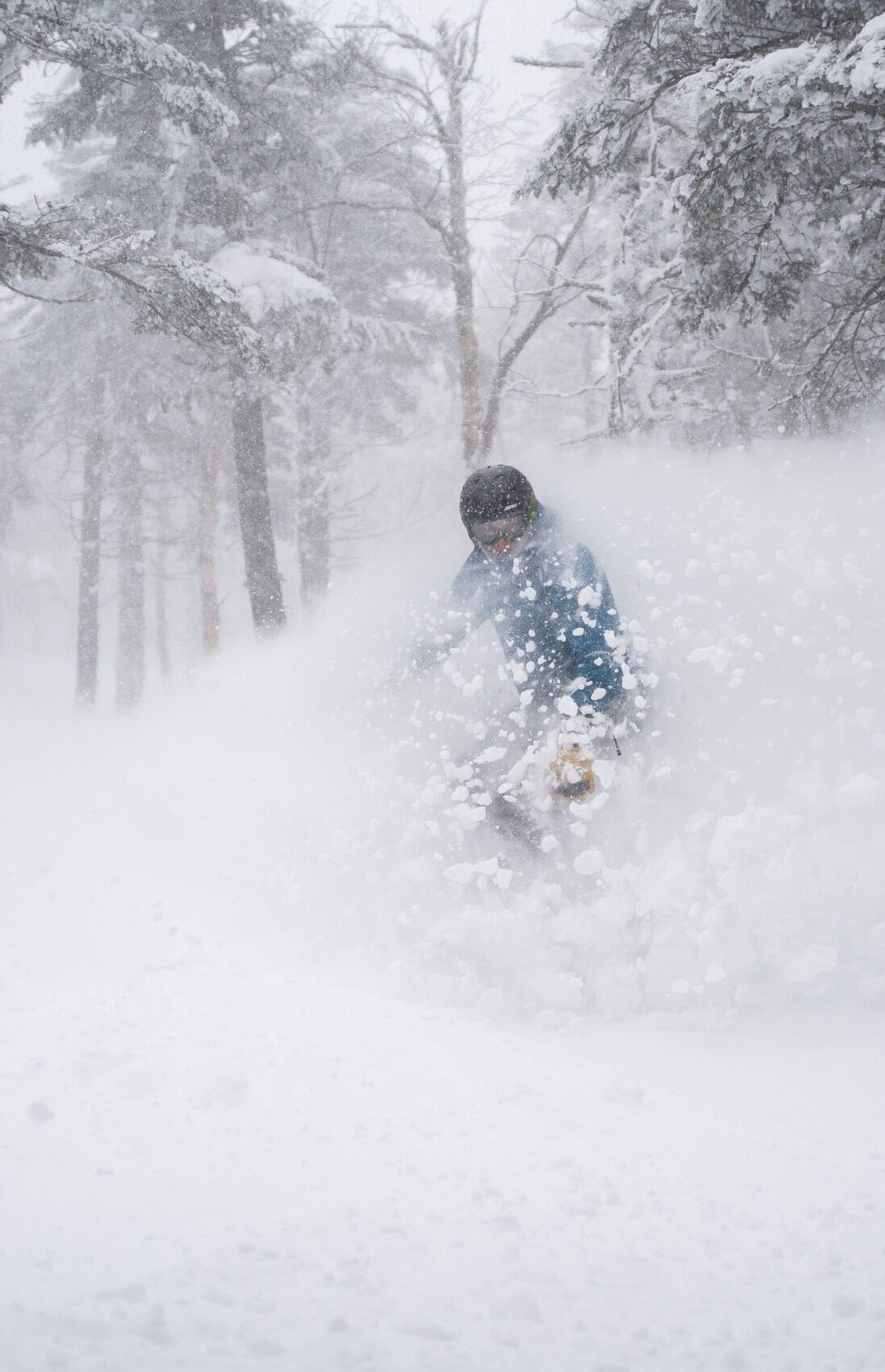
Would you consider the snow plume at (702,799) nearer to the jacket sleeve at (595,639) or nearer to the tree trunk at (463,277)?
the jacket sleeve at (595,639)

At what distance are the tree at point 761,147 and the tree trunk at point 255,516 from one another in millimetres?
5752

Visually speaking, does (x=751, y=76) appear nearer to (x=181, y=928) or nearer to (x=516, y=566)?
(x=516, y=566)

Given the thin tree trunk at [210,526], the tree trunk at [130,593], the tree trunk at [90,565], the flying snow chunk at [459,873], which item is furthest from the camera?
the tree trunk at [130,593]

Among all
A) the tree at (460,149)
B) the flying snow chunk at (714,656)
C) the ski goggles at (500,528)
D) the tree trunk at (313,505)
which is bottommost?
the flying snow chunk at (714,656)

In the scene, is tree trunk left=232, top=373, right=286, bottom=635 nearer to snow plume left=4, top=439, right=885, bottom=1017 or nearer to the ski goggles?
snow plume left=4, top=439, right=885, bottom=1017

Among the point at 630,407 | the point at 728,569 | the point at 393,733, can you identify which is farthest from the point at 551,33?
the point at 393,733

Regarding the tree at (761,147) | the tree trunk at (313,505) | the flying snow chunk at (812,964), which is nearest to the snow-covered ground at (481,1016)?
the flying snow chunk at (812,964)

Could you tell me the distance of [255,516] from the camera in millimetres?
11406

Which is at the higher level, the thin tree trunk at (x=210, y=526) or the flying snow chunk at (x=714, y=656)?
the thin tree trunk at (x=210, y=526)

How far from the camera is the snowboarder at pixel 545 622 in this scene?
14.6 feet

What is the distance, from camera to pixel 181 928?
15.0 feet

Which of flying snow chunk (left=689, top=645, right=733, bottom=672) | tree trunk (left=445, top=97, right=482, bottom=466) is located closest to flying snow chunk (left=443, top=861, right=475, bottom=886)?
flying snow chunk (left=689, top=645, right=733, bottom=672)

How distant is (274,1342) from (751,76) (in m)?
5.97

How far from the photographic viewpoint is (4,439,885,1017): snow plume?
3910 millimetres
